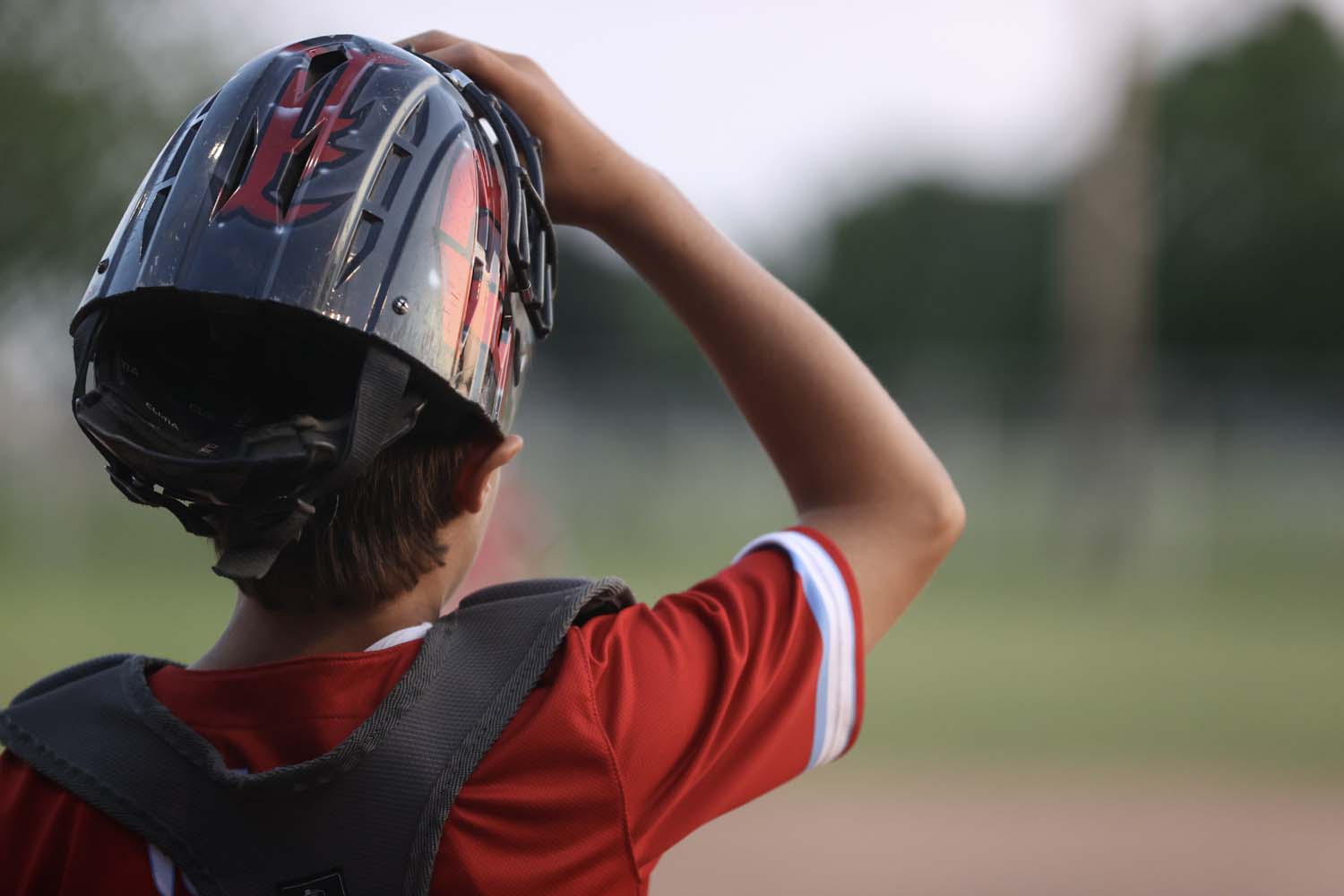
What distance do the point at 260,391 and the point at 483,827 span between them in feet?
1.66

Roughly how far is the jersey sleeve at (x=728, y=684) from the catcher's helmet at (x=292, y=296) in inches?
12.6

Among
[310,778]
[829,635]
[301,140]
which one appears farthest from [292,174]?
[829,635]

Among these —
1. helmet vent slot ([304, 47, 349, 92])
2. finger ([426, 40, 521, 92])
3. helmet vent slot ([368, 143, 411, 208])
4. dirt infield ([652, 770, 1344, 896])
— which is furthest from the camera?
dirt infield ([652, 770, 1344, 896])

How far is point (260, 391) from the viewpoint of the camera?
146 cm

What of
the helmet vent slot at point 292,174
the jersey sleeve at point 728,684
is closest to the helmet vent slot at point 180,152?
the helmet vent slot at point 292,174

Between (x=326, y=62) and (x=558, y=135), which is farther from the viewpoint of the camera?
(x=558, y=135)

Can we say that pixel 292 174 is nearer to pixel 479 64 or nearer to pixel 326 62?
pixel 326 62

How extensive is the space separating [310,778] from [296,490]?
296 millimetres

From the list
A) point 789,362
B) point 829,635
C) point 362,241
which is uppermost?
point 362,241

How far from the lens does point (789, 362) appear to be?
1818 mm

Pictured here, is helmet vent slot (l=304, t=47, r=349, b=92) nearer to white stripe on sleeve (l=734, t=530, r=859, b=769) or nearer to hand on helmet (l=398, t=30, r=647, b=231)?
hand on helmet (l=398, t=30, r=647, b=231)

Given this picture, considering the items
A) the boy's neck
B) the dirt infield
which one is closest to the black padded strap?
the boy's neck

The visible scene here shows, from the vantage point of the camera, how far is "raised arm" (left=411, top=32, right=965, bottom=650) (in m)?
1.80

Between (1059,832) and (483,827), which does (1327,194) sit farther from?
(483,827)
